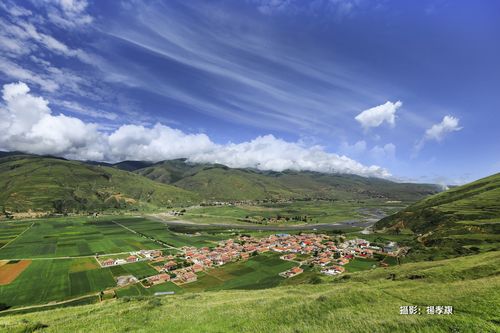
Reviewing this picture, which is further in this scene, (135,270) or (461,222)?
(461,222)

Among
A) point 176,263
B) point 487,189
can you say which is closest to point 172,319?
point 176,263

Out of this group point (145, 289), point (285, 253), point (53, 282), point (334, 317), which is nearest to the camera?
point (334, 317)

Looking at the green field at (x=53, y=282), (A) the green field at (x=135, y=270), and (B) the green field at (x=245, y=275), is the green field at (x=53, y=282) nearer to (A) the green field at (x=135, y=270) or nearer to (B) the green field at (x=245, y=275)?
(A) the green field at (x=135, y=270)

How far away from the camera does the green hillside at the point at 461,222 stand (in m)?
94.2

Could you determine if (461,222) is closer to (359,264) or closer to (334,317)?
(359,264)

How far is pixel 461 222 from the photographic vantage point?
118812mm

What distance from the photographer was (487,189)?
180 meters

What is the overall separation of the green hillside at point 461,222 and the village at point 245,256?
22423mm

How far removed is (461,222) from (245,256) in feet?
345

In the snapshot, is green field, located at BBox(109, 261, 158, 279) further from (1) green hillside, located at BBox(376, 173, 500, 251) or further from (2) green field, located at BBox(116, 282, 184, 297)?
(1) green hillside, located at BBox(376, 173, 500, 251)

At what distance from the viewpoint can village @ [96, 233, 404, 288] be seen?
95188mm

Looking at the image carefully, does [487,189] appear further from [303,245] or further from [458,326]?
[458,326]

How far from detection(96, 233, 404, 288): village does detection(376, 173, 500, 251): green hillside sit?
2242 centimetres

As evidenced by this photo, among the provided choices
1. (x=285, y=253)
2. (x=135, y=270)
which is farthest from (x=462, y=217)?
(x=135, y=270)
